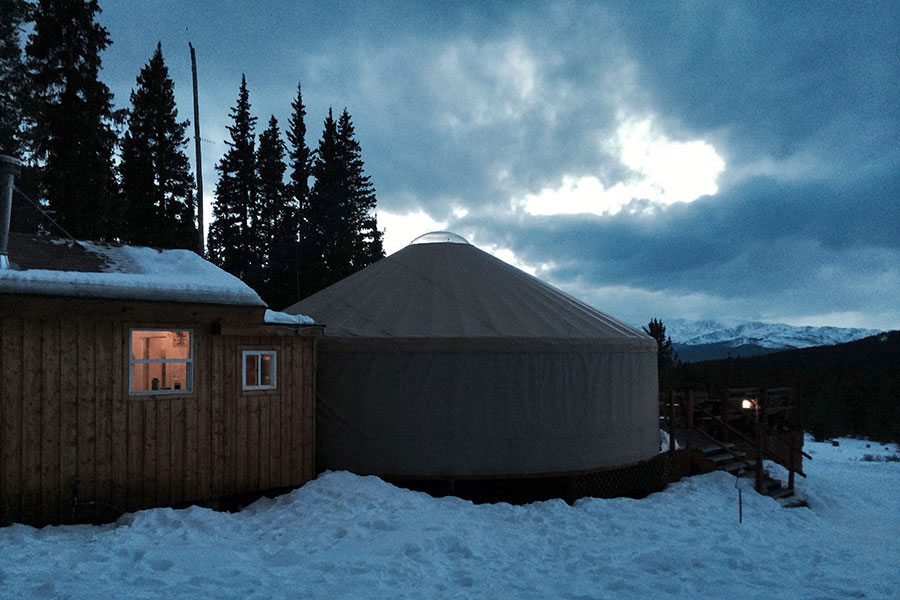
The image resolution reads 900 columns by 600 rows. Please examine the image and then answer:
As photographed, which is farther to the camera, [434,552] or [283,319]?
[283,319]

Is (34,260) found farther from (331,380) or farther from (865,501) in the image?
(865,501)

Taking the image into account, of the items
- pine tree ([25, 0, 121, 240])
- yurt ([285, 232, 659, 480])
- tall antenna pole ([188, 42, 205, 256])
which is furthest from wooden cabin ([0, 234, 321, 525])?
pine tree ([25, 0, 121, 240])

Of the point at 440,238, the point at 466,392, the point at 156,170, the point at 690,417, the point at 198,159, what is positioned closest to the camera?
the point at 466,392

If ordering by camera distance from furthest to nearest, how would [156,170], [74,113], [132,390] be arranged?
[156,170] → [74,113] → [132,390]

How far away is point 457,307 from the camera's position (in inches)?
313

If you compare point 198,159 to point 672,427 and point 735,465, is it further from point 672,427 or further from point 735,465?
point 735,465

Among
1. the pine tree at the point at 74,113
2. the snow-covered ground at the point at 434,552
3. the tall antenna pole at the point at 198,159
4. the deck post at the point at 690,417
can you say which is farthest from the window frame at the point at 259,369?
the pine tree at the point at 74,113

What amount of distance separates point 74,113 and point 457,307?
12966 mm

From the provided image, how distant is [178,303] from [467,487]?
162 inches

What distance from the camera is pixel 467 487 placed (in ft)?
25.2

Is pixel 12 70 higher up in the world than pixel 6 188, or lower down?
higher up

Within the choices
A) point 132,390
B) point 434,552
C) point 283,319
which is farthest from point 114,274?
point 434,552

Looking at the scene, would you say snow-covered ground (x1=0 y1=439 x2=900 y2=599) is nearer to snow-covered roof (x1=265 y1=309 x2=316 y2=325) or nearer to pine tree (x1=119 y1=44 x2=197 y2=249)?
snow-covered roof (x1=265 y1=309 x2=316 y2=325)

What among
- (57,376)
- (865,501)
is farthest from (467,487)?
(865,501)
